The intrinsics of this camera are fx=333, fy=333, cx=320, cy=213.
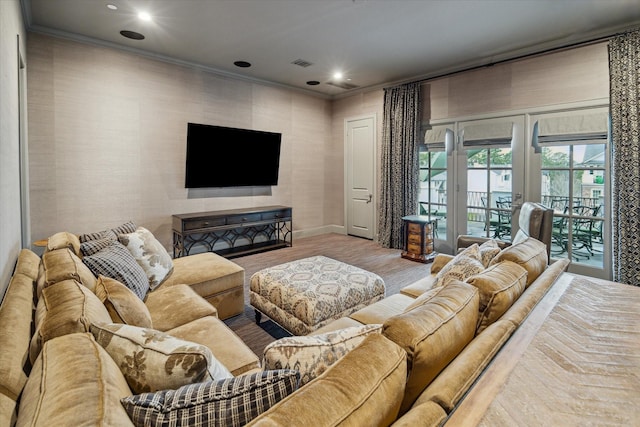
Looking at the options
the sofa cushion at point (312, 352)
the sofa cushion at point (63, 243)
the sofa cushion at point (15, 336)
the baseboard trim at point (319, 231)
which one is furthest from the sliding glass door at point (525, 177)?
the sofa cushion at point (15, 336)

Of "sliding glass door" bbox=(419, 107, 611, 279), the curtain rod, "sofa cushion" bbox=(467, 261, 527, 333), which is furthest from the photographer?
"sliding glass door" bbox=(419, 107, 611, 279)

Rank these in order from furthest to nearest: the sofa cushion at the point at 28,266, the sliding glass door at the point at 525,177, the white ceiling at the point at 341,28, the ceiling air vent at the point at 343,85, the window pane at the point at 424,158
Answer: the ceiling air vent at the point at 343,85 < the window pane at the point at 424,158 < the sliding glass door at the point at 525,177 < the white ceiling at the point at 341,28 < the sofa cushion at the point at 28,266

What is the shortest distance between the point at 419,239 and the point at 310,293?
2827 mm

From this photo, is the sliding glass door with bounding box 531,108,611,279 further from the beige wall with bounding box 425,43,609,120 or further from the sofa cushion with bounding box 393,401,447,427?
the sofa cushion with bounding box 393,401,447,427

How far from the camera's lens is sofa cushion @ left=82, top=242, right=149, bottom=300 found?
2.07m

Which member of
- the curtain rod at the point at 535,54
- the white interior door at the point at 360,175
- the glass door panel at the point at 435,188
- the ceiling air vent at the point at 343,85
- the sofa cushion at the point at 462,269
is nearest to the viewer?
the sofa cushion at the point at 462,269

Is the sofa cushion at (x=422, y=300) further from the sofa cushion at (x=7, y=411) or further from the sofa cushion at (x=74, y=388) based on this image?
the sofa cushion at (x=7, y=411)

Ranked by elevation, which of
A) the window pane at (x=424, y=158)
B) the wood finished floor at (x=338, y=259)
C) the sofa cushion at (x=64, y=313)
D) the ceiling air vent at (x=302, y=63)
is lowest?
the wood finished floor at (x=338, y=259)

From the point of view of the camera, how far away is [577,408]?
2.89ft

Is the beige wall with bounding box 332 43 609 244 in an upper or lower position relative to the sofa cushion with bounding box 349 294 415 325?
upper

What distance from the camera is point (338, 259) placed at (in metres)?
4.96

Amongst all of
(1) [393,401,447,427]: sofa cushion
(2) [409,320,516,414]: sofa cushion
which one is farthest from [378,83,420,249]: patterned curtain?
(1) [393,401,447,427]: sofa cushion

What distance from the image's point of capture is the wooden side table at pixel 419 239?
476cm

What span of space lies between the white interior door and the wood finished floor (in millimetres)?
322
